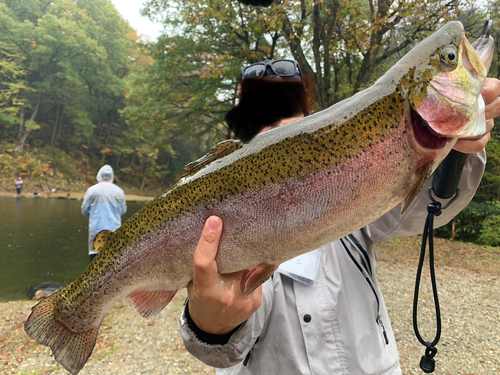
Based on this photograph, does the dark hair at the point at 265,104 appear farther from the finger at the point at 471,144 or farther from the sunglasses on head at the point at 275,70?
the finger at the point at 471,144

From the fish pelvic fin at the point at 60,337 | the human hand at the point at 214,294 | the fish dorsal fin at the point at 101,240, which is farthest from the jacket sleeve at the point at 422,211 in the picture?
the fish pelvic fin at the point at 60,337

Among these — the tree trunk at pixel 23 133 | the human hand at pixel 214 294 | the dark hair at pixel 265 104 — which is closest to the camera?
the human hand at pixel 214 294

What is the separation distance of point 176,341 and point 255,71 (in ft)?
15.6

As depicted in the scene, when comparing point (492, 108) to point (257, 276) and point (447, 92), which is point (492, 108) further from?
point (257, 276)

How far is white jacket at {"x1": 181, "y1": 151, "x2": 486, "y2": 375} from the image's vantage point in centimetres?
177

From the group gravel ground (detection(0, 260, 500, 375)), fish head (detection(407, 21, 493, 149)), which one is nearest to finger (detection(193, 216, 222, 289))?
fish head (detection(407, 21, 493, 149))

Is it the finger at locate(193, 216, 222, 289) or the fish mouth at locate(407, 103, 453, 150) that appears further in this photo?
the finger at locate(193, 216, 222, 289)

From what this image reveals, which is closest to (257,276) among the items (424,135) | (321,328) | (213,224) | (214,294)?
(214,294)

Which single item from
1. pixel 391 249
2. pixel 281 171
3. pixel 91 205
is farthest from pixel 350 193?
pixel 391 249

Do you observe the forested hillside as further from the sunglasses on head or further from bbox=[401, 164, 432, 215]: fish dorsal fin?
bbox=[401, 164, 432, 215]: fish dorsal fin

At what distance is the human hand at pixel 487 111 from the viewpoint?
1423mm

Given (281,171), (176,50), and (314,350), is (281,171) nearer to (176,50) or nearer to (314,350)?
(314,350)

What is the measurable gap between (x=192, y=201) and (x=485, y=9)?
15.9m

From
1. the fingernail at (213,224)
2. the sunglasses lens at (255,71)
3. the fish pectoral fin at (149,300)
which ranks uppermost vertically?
the sunglasses lens at (255,71)
